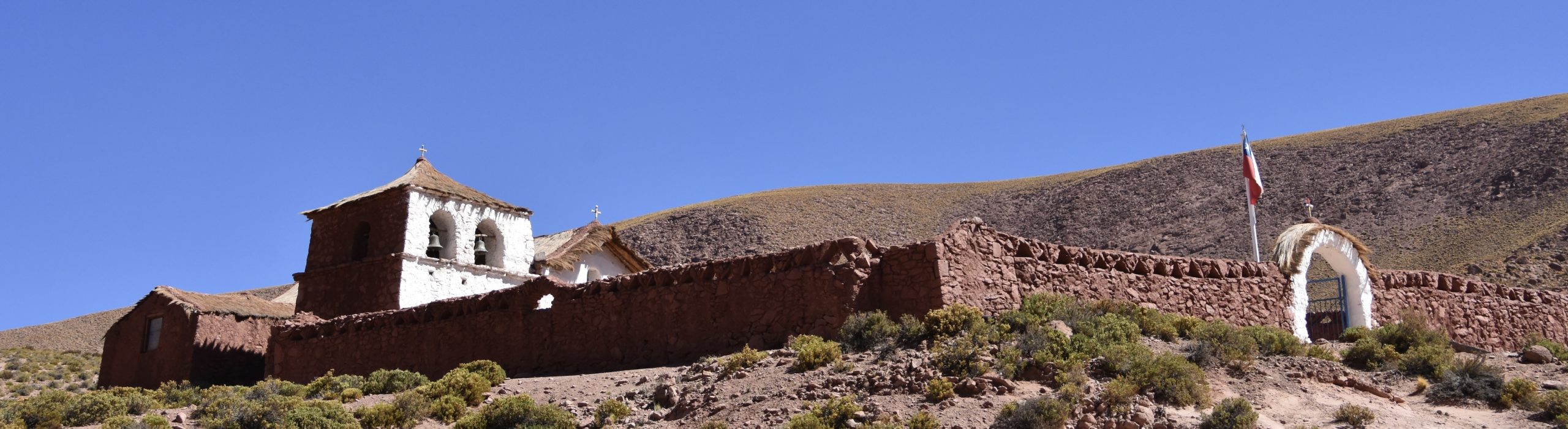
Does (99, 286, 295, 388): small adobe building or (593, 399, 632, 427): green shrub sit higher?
(99, 286, 295, 388): small adobe building

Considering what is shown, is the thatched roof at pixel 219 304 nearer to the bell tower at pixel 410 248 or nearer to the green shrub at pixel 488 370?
the bell tower at pixel 410 248

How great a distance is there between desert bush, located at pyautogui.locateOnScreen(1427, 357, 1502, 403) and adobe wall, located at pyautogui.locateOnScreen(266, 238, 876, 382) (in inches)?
254

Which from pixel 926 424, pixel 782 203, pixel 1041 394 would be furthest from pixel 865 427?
pixel 782 203

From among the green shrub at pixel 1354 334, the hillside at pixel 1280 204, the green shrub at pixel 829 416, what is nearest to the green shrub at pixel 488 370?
the green shrub at pixel 829 416

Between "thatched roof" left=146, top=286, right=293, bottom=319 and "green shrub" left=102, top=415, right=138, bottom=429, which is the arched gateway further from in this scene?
"thatched roof" left=146, top=286, right=293, bottom=319

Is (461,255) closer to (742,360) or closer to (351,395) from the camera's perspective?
(351,395)

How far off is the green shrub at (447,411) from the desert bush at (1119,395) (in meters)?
7.21

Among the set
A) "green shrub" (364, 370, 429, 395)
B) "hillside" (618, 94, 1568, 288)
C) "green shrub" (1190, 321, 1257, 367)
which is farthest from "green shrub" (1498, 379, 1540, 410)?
"hillside" (618, 94, 1568, 288)

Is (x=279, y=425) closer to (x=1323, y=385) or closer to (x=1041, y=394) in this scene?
(x=1041, y=394)

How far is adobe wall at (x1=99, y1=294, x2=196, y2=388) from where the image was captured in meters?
24.9

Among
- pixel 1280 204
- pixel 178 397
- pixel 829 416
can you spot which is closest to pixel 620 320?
pixel 829 416

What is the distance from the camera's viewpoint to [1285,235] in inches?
802

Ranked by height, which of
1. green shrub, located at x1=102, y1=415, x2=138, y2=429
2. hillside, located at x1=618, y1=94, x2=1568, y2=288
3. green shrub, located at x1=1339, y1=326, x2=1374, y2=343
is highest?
hillside, located at x1=618, y1=94, x2=1568, y2=288

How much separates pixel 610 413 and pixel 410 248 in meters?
14.1
